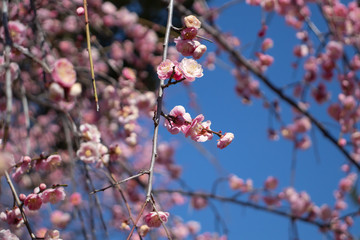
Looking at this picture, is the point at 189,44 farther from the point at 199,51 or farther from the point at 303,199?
the point at 303,199

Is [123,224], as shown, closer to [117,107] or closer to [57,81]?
[57,81]

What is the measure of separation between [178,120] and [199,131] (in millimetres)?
66

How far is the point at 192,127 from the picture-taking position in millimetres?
901

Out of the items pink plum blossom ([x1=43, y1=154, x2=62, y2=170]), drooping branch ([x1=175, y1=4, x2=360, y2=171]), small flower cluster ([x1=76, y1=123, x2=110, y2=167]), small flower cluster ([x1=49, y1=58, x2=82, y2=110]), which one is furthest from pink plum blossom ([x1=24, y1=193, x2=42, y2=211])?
drooping branch ([x1=175, y1=4, x2=360, y2=171])

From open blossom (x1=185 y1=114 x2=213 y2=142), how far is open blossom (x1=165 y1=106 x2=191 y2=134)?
0.01 m

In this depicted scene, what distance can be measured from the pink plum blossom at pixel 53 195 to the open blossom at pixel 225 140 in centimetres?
43

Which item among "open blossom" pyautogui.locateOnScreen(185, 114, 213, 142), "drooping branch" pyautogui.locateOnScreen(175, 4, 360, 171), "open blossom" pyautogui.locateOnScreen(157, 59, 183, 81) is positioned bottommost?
"open blossom" pyautogui.locateOnScreen(185, 114, 213, 142)

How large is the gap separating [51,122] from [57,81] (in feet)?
10.8

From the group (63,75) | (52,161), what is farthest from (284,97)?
(63,75)

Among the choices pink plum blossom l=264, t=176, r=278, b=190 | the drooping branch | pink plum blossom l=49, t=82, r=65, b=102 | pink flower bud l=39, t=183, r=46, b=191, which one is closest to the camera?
pink plum blossom l=49, t=82, r=65, b=102

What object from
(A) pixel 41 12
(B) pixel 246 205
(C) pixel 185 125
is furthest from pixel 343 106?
(A) pixel 41 12

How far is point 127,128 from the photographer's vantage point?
1570mm

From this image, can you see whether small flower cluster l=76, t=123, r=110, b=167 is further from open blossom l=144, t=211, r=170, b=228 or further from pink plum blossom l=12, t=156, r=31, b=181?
open blossom l=144, t=211, r=170, b=228

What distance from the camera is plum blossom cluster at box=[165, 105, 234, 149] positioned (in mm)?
885
